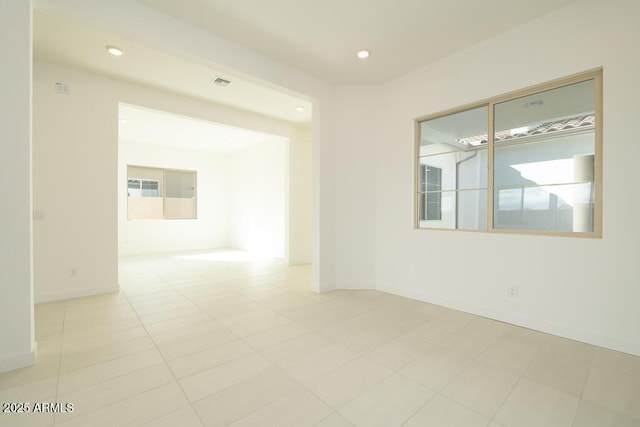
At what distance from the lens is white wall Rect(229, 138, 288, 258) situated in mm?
7109

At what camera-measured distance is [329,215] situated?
13.2 feet

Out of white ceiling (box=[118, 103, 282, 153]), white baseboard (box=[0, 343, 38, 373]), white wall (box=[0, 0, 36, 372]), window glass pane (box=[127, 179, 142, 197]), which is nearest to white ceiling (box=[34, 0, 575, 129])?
white wall (box=[0, 0, 36, 372])

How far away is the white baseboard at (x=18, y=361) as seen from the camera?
1925mm

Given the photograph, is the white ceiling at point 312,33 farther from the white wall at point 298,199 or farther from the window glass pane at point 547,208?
the white wall at point 298,199

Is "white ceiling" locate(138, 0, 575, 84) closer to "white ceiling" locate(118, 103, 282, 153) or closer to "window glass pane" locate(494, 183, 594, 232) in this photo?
"window glass pane" locate(494, 183, 594, 232)

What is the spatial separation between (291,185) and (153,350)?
14.8ft

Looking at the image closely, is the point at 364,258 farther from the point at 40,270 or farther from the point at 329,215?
the point at 40,270

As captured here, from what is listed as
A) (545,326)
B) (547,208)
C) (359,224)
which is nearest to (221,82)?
(359,224)

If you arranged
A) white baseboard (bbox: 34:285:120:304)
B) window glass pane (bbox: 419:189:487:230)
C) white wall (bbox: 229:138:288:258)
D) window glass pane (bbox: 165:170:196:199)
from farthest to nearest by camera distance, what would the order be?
window glass pane (bbox: 165:170:196:199), white wall (bbox: 229:138:288:258), white baseboard (bbox: 34:285:120:304), window glass pane (bbox: 419:189:487:230)

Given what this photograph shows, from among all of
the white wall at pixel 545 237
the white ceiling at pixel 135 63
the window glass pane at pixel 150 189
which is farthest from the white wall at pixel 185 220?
the white wall at pixel 545 237

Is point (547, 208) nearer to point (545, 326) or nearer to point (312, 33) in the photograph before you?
point (545, 326)

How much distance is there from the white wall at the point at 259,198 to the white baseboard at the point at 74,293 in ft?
12.1

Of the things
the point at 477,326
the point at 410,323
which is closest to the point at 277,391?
the point at 410,323

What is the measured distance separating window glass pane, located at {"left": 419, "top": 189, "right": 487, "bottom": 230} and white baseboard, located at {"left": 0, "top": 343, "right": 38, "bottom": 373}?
402 cm
